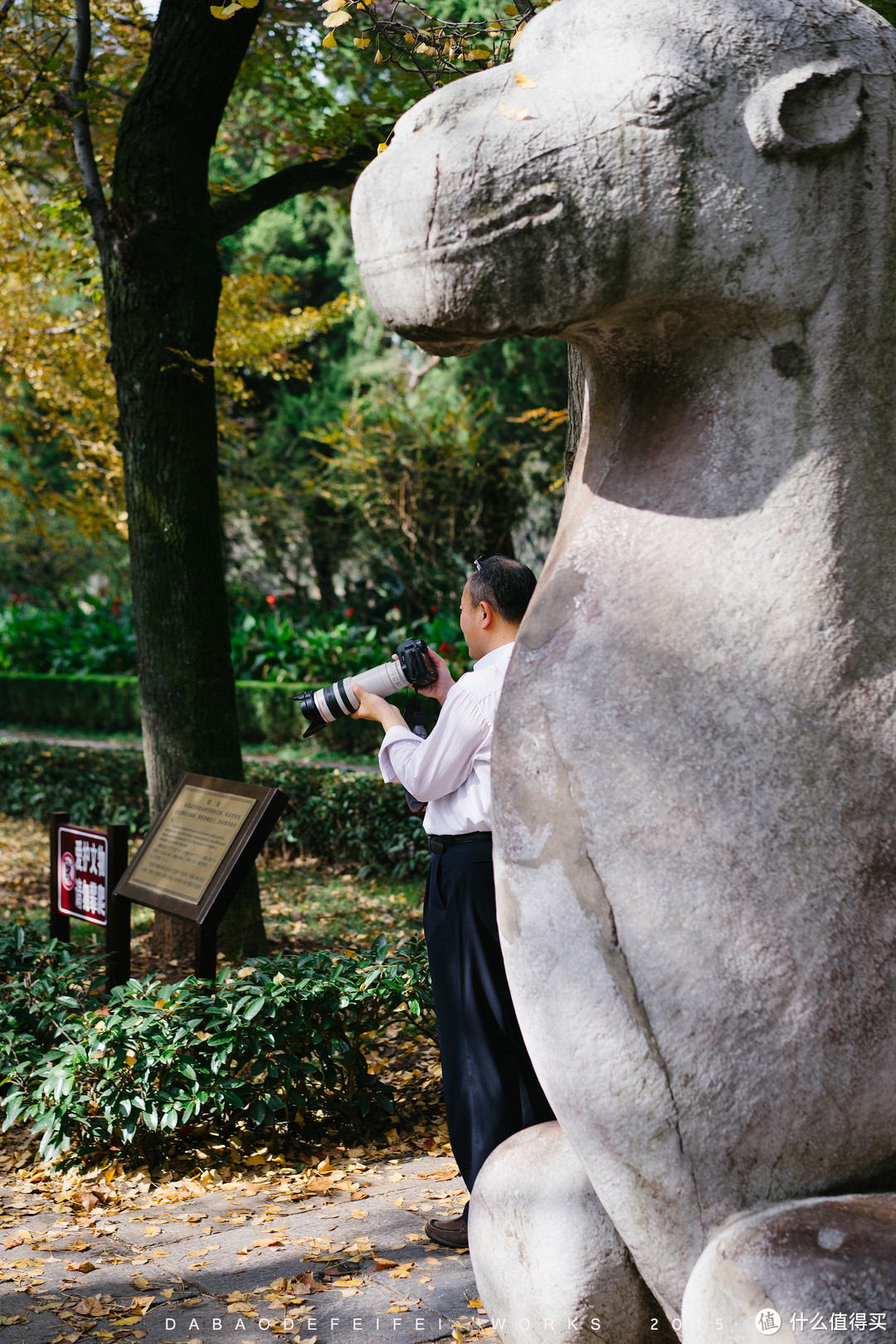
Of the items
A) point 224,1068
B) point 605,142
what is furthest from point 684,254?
point 224,1068

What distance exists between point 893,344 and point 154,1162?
3519 mm

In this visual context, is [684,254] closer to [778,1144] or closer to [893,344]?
[893,344]

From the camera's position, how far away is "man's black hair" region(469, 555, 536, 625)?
9.04 ft

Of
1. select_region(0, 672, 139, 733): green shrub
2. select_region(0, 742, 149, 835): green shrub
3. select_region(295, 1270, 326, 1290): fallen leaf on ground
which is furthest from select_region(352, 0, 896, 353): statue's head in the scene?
select_region(0, 672, 139, 733): green shrub

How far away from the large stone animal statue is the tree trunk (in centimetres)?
420

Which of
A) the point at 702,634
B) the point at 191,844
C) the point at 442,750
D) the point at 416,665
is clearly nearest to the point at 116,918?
the point at 191,844

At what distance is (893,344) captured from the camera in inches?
51.7

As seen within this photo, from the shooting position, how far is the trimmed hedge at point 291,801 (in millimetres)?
8352

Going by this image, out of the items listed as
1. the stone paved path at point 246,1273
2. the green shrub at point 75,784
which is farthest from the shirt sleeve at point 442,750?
the green shrub at point 75,784

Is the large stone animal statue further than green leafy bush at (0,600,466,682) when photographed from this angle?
No

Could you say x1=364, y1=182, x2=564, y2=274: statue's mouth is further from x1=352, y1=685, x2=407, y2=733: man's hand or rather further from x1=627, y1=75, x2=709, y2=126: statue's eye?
x1=352, y1=685, x2=407, y2=733: man's hand

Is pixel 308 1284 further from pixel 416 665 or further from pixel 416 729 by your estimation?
pixel 416 665

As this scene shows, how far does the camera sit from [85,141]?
18.3ft

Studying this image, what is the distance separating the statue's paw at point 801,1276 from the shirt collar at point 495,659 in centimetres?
164
